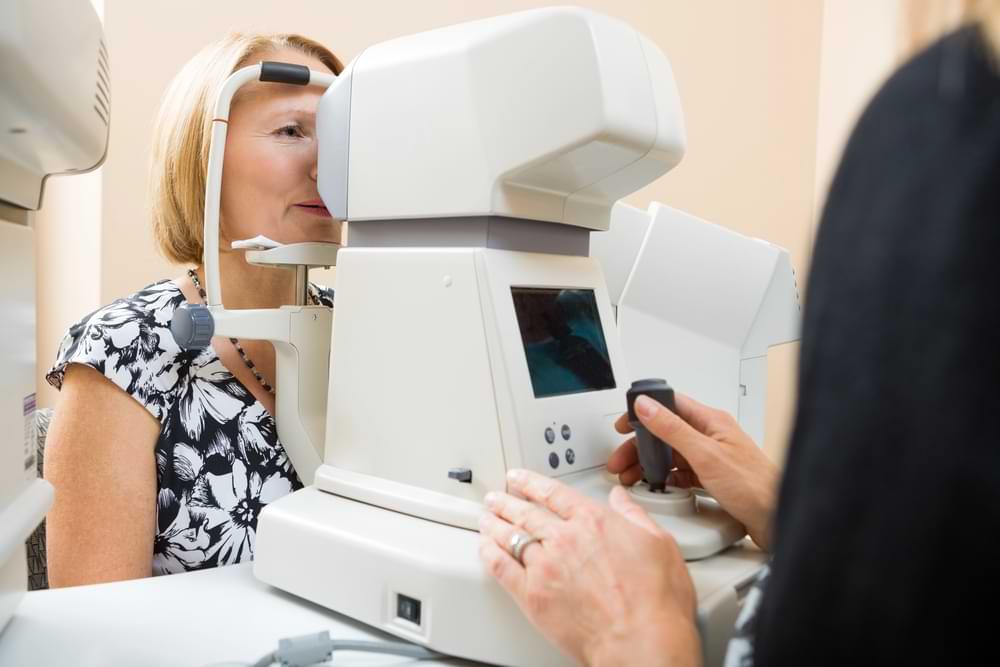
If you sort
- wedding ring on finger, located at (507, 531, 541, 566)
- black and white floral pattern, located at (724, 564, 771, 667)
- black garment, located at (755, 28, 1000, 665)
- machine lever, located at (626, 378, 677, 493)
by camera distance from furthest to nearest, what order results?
1. machine lever, located at (626, 378, 677, 493)
2. wedding ring on finger, located at (507, 531, 541, 566)
3. black and white floral pattern, located at (724, 564, 771, 667)
4. black garment, located at (755, 28, 1000, 665)

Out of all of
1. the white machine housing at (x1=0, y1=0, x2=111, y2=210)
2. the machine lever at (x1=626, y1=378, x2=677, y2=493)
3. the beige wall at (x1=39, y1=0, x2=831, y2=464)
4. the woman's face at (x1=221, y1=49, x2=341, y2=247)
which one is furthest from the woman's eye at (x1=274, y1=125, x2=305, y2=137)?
the beige wall at (x1=39, y1=0, x2=831, y2=464)

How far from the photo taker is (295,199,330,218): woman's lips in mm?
1060

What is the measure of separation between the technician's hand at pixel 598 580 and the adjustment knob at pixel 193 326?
0.44 metres

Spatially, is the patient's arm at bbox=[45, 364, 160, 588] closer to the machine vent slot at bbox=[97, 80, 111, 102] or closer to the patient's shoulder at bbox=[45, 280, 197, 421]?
the patient's shoulder at bbox=[45, 280, 197, 421]

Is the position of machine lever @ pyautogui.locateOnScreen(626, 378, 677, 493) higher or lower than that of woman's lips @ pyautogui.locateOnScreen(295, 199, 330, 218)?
lower

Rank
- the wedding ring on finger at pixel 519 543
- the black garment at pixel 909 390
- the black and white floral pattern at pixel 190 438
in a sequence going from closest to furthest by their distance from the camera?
the black garment at pixel 909 390, the wedding ring on finger at pixel 519 543, the black and white floral pattern at pixel 190 438

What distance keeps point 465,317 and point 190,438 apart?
A: 48 cm

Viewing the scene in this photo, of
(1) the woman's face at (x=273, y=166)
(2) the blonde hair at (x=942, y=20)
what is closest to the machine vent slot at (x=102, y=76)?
(1) the woman's face at (x=273, y=166)

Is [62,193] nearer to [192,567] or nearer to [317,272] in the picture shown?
[317,272]

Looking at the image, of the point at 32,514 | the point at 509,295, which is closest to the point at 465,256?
the point at 509,295

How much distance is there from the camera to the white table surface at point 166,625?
657 millimetres

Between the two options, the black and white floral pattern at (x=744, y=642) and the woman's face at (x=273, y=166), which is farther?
the woman's face at (x=273, y=166)

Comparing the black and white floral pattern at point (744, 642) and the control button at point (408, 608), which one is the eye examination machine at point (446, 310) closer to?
the control button at point (408, 608)

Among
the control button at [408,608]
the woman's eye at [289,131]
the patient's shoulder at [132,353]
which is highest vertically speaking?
the woman's eye at [289,131]
